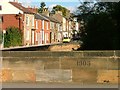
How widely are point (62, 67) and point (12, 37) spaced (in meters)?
41.4

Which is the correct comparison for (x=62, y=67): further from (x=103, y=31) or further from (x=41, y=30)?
(x=41, y=30)

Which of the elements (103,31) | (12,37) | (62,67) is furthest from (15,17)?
(62,67)

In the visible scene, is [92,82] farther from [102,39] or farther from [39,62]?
[102,39]

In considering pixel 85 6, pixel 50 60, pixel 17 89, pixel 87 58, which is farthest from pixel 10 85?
pixel 85 6

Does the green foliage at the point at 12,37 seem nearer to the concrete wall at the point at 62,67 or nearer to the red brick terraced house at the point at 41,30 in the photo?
the red brick terraced house at the point at 41,30

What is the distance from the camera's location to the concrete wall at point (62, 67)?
9258mm

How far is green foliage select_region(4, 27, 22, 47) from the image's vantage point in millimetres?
49438

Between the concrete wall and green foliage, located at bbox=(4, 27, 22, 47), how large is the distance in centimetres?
3929

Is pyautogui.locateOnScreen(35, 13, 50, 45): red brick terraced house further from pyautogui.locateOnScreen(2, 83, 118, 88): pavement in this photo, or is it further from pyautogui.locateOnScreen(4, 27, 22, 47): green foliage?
pyautogui.locateOnScreen(2, 83, 118, 88): pavement

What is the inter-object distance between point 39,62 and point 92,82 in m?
1.55

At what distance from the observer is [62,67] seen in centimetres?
937

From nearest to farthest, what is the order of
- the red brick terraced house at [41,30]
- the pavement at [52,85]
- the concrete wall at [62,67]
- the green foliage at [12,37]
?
the pavement at [52,85], the concrete wall at [62,67], the green foliage at [12,37], the red brick terraced house at [41,30]

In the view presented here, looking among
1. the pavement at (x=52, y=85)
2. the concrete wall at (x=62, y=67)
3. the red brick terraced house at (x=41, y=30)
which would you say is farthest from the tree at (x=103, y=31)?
the red brick terraced house at (x=41, y=30)

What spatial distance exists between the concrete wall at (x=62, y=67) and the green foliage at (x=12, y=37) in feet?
129
